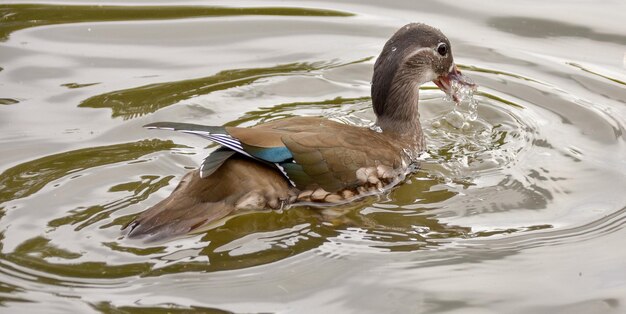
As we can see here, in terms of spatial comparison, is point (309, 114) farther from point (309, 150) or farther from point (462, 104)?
point (309, 150)

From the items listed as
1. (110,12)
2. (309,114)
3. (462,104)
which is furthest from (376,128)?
(110,12)

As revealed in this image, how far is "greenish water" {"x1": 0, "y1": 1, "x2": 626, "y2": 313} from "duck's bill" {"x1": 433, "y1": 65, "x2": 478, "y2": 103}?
12.1 inches

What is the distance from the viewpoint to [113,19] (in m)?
9.95

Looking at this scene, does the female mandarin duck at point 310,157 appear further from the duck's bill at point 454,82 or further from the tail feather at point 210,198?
the duck's bill at point 454,82

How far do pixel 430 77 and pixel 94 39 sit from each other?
10.9ft

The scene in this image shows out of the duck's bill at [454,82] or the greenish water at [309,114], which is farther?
the duck's bill at [454,82]

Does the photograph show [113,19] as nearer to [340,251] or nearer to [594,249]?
[340,251]

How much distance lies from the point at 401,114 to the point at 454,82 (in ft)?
1.97

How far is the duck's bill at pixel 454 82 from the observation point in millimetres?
7984

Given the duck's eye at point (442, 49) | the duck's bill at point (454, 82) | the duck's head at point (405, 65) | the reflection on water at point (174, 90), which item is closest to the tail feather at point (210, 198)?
the duck's head at point (405, 65)

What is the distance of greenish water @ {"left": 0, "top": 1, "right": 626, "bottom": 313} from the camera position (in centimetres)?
573

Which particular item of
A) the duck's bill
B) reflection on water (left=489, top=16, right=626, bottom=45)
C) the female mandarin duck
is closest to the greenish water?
reflection on water (left=489, top=16, right=626, bottom=45)

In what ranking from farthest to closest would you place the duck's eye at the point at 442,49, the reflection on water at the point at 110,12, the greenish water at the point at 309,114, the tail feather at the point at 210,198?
the reflection on water at the point at 110,12, the duck's eye at the point at 442,49, the tail feather at the point at 210,198, the greenish water at the point at 309,114

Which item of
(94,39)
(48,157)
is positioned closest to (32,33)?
(94,39)
